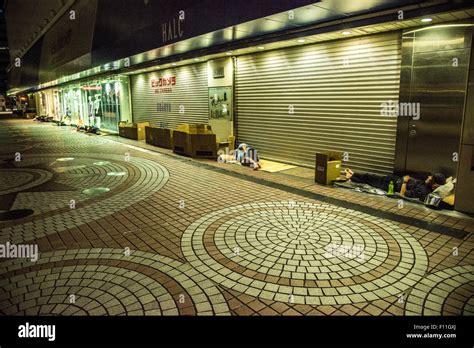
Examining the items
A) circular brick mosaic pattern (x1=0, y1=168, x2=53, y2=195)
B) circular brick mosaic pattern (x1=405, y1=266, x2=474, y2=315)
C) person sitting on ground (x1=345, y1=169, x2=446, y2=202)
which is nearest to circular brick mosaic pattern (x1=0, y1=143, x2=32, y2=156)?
circular brick mosaic pattern (x1=0, y1=168, x2=53, y2=195)

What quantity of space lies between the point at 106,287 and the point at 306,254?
2.74m

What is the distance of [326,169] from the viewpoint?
8.43 meters

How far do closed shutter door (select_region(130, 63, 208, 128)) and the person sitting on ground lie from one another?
8929 millimetres

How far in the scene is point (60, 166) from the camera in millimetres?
11531

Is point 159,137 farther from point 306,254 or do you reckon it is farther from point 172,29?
point 306,254

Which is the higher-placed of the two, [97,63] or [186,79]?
[97,63]

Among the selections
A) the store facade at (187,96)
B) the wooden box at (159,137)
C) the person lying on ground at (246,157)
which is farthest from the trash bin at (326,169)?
the wooden box at (159,137)

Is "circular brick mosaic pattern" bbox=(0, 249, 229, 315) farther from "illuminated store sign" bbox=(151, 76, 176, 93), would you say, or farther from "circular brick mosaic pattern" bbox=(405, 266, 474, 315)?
"illuminated store sign" bbox=(151, 76, 176, 93)

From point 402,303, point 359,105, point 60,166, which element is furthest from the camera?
point 60,166

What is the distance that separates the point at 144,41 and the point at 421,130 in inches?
450

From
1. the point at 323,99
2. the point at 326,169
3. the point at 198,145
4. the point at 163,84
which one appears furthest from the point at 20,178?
the point at 163,84

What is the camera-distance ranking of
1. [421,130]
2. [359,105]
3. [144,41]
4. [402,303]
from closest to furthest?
[402,303], [421,130], [359,105], [144,41]

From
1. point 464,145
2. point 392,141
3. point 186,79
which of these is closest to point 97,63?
point 186,79
